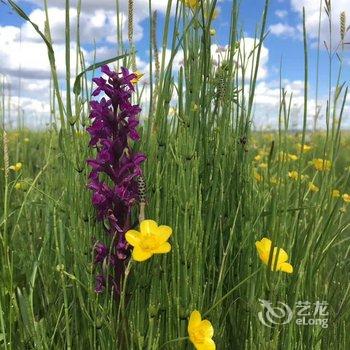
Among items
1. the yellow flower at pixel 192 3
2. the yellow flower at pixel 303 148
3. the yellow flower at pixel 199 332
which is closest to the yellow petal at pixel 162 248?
the yellow flower at pixel 199 332

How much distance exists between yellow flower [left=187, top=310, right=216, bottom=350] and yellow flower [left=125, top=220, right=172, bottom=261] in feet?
0.43

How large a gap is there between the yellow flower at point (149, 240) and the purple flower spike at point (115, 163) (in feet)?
0.42

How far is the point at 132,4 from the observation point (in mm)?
1214

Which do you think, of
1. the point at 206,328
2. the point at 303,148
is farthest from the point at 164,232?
the point at 303,148

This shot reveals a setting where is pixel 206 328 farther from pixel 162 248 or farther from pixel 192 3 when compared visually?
pixel 192 3

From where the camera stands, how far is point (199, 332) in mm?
964

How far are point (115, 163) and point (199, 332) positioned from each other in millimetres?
404

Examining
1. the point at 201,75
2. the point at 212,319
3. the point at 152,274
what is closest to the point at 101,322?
the point at 152,274

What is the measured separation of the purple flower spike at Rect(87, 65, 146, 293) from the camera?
112 cm

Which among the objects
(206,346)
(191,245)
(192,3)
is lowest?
(206,346)

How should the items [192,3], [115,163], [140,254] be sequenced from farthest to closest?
[192,3], [115,163], [140,254]

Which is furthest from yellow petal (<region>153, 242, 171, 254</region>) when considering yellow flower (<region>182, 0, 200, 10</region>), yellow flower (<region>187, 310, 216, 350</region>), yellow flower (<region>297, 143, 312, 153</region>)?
yellow flower (<region>182, 0, 200, 10</region>)

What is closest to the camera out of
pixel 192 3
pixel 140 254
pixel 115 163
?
pixel 140 254

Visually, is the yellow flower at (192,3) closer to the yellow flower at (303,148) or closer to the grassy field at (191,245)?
the grassy field at (191,245)
